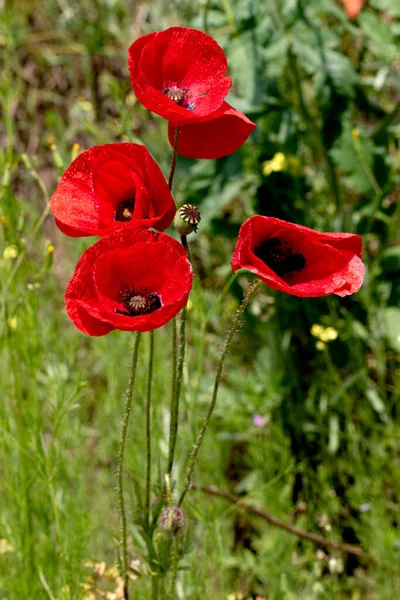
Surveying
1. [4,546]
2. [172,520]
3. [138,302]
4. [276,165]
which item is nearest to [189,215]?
[138,302]

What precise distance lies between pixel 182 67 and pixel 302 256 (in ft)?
0.92

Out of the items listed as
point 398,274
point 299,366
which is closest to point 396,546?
point 299,366

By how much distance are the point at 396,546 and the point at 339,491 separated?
1.28ft

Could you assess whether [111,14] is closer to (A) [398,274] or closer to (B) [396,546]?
(A) [398,274]

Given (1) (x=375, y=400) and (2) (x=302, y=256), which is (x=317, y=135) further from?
(2) (x=302, y=256)

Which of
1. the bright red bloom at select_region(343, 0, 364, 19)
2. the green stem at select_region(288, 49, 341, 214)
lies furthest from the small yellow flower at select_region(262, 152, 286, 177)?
the bright red bloom at select_region(343, 0, 364, 19)

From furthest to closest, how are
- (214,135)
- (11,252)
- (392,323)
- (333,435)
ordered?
1. (392,323)
2. (333,435)
3. (11,252)
4. (214,135)

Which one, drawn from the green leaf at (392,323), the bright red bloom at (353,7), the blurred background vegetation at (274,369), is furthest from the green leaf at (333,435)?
the bright red bloom at (353,7)

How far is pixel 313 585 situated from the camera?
1593mm

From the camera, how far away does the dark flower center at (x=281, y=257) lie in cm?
87

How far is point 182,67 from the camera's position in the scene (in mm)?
944

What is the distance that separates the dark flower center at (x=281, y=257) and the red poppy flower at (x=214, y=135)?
133mm

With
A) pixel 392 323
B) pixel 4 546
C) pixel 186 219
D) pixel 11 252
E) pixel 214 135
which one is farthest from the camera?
pixel 392 323

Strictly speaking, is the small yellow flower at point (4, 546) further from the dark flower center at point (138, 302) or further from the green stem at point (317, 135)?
the green stem at point (317, 135)
